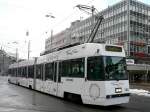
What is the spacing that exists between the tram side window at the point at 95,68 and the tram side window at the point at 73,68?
2.23 feet

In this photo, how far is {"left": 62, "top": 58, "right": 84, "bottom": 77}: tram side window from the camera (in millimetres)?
13719

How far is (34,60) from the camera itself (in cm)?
2403

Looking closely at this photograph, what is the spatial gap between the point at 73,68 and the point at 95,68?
7.55ft

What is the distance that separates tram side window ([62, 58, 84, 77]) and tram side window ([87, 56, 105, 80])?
0.68 metres

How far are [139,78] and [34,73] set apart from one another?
43862 millimetres

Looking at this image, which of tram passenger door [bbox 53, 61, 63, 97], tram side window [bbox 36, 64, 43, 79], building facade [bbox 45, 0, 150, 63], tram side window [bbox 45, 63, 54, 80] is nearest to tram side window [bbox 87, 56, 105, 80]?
tram passenger door [bbox 53, 61, 63, 97]

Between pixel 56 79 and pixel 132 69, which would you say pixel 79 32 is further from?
pixel 56 79

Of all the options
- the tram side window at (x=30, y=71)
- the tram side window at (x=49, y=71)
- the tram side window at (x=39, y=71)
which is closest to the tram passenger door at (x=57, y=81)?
the tram side window at (x=49, y=71)

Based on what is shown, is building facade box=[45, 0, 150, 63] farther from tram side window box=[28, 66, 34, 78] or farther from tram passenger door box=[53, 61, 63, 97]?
tram passenger door box=[53, 61, 63, 97]

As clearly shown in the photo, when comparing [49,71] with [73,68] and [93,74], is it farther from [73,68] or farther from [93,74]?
[93,74]

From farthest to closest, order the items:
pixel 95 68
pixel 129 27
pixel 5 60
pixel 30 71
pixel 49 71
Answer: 1. pixel 5 60
2. pixel 129 27
3. pixel 30 71
4. pixel 49 71
5. pixel 95 68

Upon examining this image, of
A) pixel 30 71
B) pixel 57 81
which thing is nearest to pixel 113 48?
pixel 57 81

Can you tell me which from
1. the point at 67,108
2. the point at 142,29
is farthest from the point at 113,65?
the point at 142,29

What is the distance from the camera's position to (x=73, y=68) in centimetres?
1464
